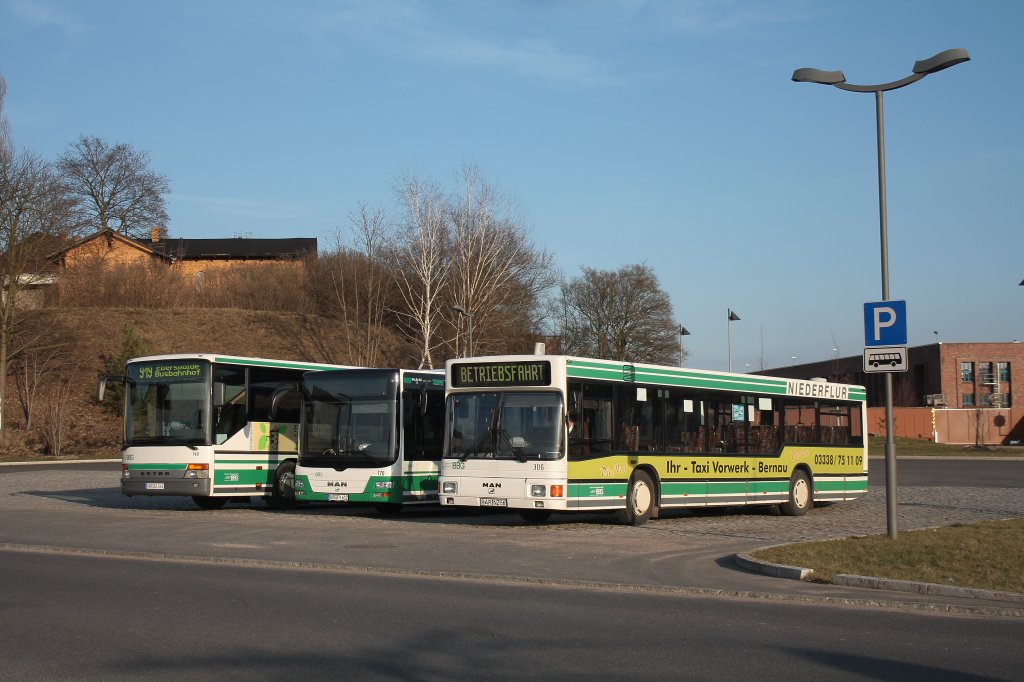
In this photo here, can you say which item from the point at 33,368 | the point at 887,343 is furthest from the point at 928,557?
the point at 33,368

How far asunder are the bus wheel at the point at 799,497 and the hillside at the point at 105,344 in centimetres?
3657

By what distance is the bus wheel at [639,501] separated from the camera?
20562mm

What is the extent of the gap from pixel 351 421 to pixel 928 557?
12.0m

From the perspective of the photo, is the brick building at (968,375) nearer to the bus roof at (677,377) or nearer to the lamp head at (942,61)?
the bus roof at (677,377)

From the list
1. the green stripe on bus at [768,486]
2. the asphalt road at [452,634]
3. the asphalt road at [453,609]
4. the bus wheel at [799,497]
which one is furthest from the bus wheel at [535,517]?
the asphalt road at [452,634]

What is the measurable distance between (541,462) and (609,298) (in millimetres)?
59349

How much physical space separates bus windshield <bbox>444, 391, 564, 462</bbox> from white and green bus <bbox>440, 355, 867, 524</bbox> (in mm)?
22

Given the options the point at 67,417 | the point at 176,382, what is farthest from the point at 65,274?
the point at 176,382

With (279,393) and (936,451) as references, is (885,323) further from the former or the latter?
(936,451)

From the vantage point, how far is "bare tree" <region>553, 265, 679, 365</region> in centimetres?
7675

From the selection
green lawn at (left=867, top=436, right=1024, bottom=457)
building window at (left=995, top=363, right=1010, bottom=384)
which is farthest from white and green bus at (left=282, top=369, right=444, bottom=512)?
building window at (left=995, top=363, right=1010, bottom=384)

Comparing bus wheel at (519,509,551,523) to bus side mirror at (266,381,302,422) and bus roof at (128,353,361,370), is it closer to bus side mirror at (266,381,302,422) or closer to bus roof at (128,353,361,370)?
bus roof at (128,353,361,370)

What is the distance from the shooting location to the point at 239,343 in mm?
68062

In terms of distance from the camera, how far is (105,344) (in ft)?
214
